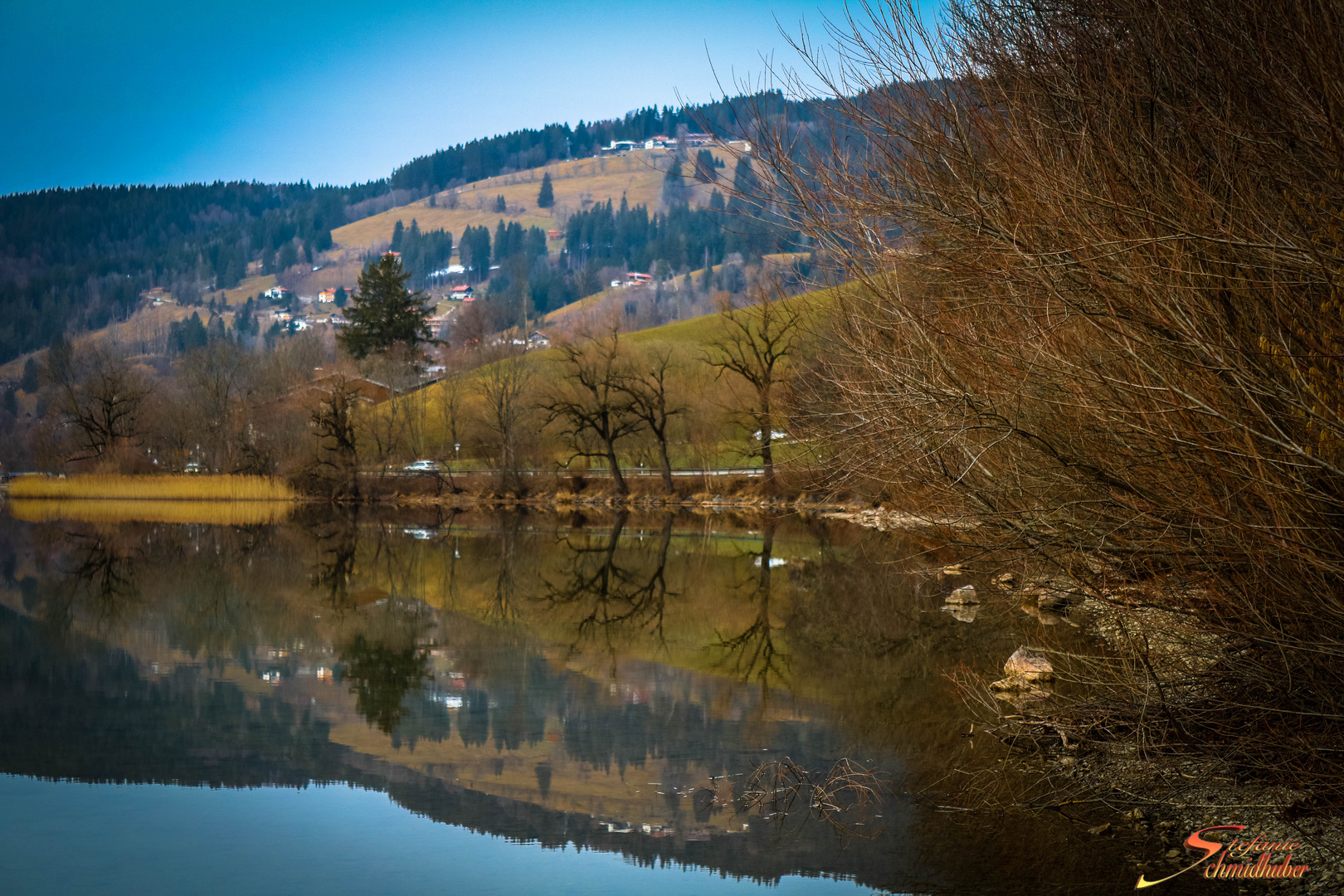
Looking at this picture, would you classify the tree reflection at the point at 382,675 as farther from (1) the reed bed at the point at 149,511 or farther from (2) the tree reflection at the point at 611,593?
(1) the reed bed at the point at 149,511

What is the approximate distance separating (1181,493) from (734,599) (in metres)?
16.9

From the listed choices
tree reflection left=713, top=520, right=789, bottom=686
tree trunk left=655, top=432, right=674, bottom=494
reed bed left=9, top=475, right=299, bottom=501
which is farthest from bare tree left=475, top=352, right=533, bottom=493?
tree reflection left=713, top=520, right=789, bottom=686

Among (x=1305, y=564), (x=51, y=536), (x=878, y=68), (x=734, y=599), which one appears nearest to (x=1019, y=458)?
(x=1305, y=564)

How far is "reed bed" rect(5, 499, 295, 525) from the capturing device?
49.5 metres

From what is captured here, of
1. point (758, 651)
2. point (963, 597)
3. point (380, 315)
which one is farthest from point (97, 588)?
point (380, 315)

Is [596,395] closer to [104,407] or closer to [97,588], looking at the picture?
[104,407]

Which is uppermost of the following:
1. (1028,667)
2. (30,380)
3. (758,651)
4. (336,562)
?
(30,380)

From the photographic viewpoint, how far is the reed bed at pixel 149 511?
163 ft

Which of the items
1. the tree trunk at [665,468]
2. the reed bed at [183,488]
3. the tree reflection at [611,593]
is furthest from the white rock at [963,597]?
the reed bed at [183,488]

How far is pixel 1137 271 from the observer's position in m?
5.80

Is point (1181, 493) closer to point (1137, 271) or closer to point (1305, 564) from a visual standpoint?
point (1305, 564)

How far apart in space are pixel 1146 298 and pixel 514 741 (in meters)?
8.92

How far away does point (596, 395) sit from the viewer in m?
54.2

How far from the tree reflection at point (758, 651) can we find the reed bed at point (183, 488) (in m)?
44.9
